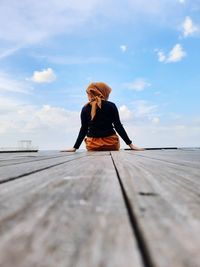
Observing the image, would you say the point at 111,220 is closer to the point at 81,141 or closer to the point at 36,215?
the point at 36,215

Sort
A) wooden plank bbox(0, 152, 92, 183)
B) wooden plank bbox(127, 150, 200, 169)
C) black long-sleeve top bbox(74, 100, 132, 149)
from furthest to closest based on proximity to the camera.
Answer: black long-sleeve top bbox(74, 100, 132, 149) < wooden plank bbox(127, 150, 200, 169) < wooden plank bbox(0, 152, 92, 183)

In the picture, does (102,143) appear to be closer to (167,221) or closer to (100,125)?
(100,125)

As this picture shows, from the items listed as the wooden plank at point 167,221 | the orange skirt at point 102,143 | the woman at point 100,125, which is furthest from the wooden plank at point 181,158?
the orange skirt at point 102,143

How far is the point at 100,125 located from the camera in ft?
13.9

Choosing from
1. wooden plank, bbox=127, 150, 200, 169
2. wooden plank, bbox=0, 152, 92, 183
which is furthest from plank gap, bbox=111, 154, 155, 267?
wooden plank, bbox=127, 150, 200, 169

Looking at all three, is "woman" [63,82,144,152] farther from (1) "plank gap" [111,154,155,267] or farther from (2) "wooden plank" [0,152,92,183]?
(1) "plank gap" [111,154,155,267]

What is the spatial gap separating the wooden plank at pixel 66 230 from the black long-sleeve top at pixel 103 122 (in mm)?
3616

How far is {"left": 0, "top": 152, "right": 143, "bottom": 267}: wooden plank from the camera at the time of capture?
0.82 ft

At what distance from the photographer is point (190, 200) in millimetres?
490

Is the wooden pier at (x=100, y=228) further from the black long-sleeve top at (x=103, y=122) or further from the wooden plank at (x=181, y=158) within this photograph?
the black long-sleeve top at (x=103, y=122)

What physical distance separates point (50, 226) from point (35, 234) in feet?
0.10

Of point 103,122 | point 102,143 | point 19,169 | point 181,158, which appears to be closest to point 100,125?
point 103,122

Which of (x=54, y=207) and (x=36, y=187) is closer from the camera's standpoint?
(x=54, y=207)

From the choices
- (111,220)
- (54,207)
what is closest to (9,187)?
(54,207)
